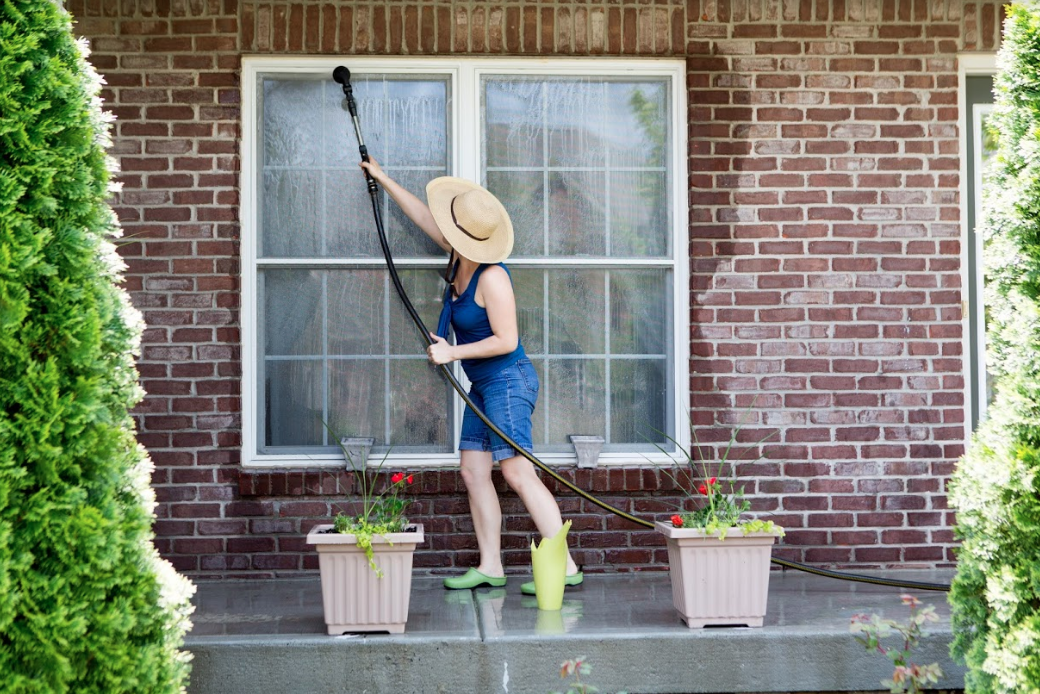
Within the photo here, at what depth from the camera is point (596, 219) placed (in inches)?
193

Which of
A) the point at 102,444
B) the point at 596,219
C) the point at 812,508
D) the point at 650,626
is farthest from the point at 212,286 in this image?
the point at 812,508

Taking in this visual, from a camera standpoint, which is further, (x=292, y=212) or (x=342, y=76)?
(x=292, y=212)

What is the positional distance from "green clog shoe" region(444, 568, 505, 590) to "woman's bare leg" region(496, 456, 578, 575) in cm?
35

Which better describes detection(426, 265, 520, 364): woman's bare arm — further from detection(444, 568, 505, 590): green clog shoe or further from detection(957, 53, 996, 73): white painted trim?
detection(957, 53, 996, 73): white painted trim

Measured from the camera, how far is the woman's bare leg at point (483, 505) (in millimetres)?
4434

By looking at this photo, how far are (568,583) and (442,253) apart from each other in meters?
1.59

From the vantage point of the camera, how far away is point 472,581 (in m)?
4.45

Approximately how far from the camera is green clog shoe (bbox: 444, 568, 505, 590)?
175 inches

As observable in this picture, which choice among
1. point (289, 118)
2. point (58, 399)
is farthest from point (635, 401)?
point (58, 399)

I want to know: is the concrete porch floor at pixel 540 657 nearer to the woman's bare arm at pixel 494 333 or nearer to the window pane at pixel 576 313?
the woman's bare arm at pixel 494 333

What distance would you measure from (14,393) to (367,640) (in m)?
1.51

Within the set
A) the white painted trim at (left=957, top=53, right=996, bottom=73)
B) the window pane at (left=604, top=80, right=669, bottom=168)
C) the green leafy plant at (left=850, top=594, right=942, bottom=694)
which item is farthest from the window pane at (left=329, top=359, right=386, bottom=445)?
the white painted trim at (left=957, top=53, right=996, bottom=73)

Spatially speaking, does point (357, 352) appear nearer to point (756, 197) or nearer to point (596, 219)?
point (596, 219)

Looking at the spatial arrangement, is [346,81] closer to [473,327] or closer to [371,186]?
[371,186]
